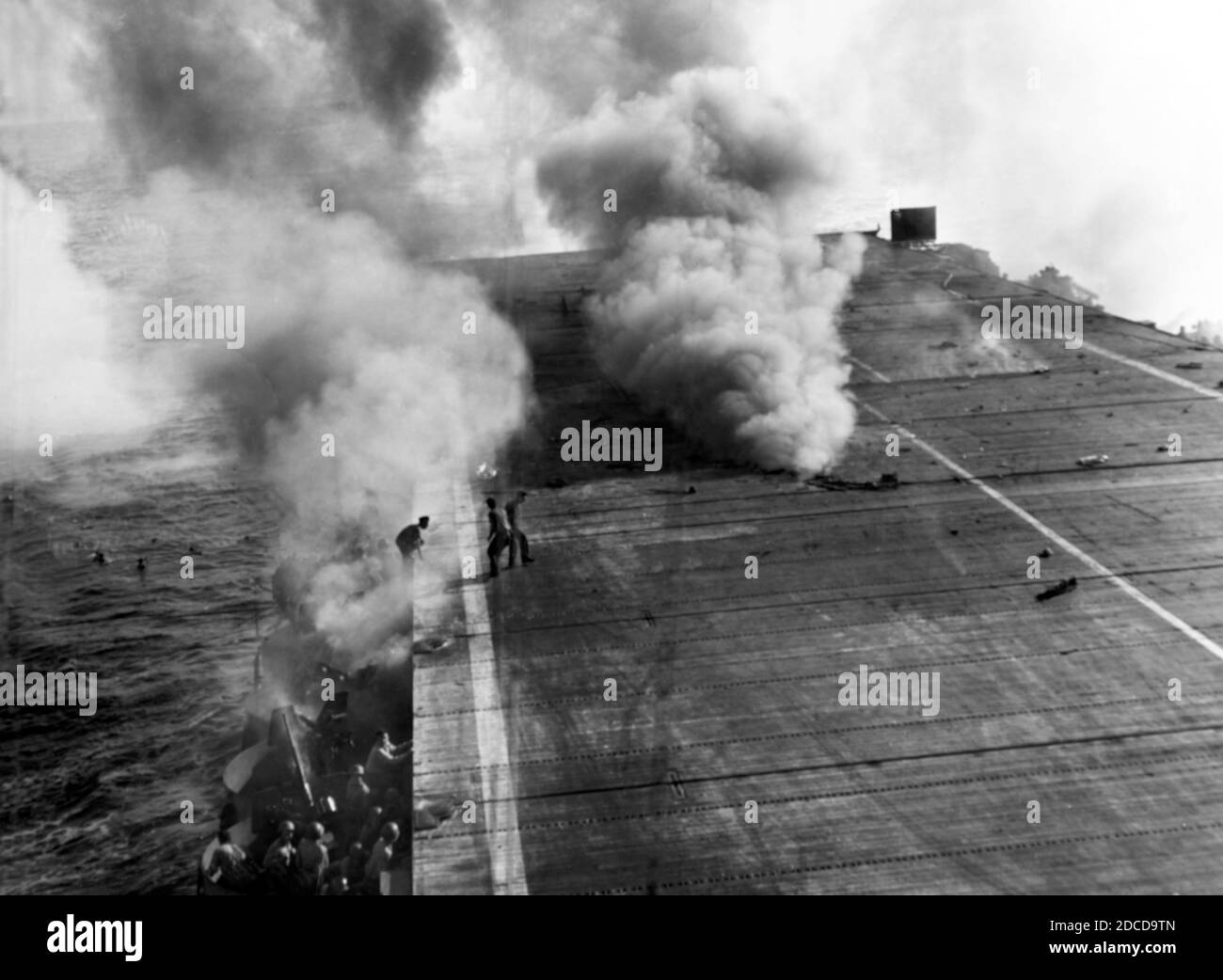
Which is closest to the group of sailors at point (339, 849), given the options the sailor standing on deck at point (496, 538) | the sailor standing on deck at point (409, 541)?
the sailor standing on deck at point (496, 538)

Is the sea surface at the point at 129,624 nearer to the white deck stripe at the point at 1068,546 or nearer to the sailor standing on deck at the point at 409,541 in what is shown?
the sailor standing on deck at the point at 409,541

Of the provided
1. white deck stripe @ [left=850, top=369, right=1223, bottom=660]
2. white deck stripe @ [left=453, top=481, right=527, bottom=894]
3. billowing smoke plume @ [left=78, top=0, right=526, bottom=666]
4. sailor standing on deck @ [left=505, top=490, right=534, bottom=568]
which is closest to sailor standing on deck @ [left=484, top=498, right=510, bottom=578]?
sailor standing on deck @ [left=505, top=490, right=534, bottom=568]

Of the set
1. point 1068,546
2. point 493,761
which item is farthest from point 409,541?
point 1068,546

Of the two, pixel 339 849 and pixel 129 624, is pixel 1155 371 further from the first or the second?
pixel 129 624

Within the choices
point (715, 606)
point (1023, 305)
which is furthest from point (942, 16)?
point (715, 606)

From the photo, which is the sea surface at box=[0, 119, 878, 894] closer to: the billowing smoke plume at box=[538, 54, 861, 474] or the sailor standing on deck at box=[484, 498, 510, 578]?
the sailor standing on deck at box=[484, 498, 510, 578]
